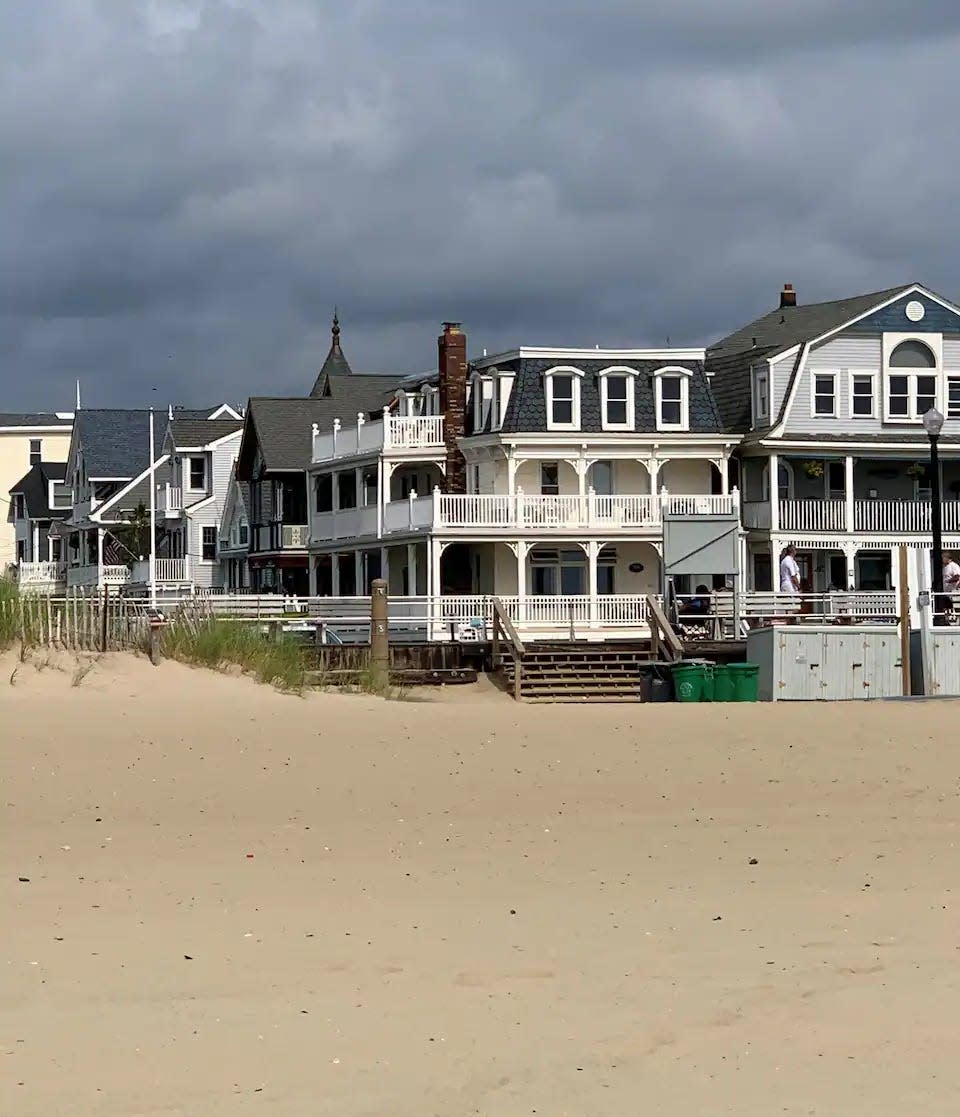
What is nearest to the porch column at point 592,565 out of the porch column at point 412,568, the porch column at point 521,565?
the porch column at point 521,565

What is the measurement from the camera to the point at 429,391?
61000 mm

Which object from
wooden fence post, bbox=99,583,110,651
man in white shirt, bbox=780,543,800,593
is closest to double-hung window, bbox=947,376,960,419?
man in white shirt, bbox=780,543,800,593

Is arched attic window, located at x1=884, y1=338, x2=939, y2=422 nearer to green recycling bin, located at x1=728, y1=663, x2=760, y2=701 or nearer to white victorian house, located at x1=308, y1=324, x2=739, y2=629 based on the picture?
white victorian house, located at x1=308, y1=324, x2=739, y2=629

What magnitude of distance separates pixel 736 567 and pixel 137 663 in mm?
19927

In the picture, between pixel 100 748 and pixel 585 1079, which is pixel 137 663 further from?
pixel 585 1079

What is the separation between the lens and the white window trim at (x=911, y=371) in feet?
187

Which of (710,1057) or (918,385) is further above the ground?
(918,385)

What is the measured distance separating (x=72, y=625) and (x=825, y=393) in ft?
117

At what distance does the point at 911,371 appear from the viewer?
5722 centimetres

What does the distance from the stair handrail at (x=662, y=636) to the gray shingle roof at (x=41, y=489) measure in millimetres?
66212

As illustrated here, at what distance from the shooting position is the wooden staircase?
4003 cm

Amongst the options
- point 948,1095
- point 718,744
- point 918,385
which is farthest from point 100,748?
point 918,385

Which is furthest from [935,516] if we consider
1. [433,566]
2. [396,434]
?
[396,434]

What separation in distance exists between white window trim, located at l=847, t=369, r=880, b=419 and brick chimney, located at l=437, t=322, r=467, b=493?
11.0 meters
